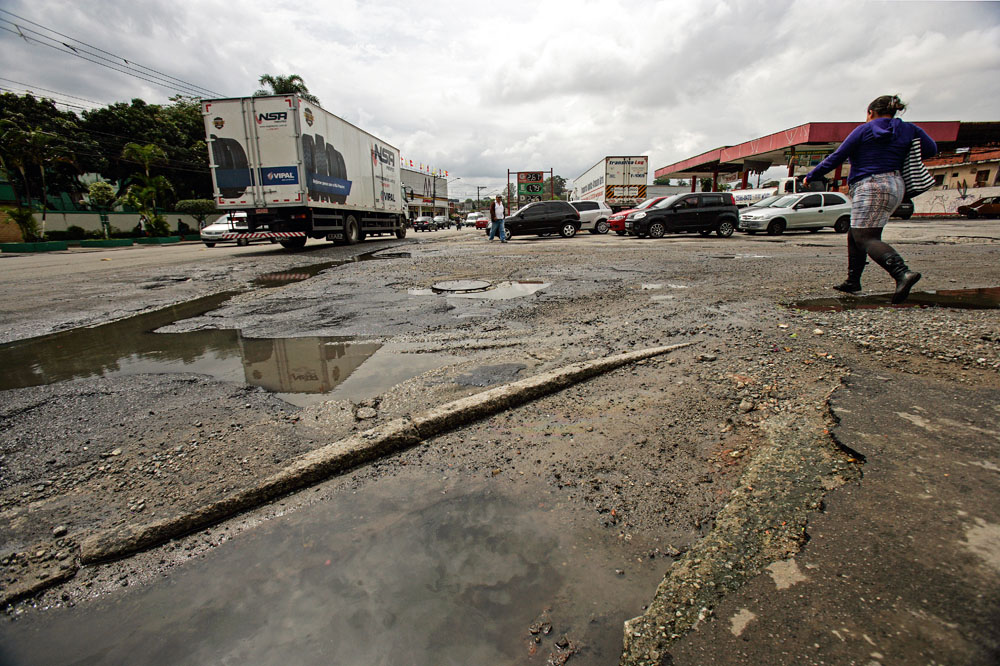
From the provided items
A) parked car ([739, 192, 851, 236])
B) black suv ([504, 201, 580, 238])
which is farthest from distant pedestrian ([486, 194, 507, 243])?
parked car ([739, 192, 851, 236])

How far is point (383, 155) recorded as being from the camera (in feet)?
60.6

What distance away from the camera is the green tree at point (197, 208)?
112 ft

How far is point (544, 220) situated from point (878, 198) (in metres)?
15.8

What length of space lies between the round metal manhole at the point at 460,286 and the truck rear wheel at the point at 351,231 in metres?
9.77

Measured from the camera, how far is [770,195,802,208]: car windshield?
54.7ft

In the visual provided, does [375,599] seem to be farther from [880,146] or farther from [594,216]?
[594,216]

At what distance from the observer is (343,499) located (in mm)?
1946

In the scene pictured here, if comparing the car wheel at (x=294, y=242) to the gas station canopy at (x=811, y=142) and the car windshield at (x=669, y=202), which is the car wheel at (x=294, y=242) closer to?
the car windshield at (x=669, y=202)

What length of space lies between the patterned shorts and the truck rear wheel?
14.2m

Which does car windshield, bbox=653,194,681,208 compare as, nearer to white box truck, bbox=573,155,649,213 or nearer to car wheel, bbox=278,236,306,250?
white box truck, bbox=573,155,649,213

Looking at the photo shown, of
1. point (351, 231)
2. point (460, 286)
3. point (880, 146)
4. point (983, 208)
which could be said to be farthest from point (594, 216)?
point (983, 208)

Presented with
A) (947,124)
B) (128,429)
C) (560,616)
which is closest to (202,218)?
(128,429)

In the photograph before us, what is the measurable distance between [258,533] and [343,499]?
0.33 m

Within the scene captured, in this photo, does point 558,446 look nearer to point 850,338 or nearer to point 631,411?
point 631,411
